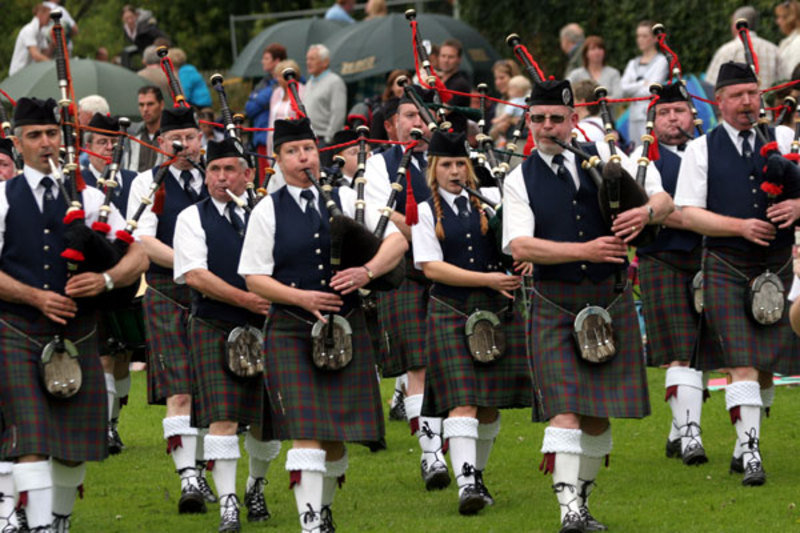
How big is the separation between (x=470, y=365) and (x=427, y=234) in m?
0.62

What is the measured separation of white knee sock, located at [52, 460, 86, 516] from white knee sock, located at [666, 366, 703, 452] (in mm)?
3121

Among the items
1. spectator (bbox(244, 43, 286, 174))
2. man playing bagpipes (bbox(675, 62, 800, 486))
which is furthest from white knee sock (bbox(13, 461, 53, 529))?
spectator (bbox(244, 43, 286, 174))

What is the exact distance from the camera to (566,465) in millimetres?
6531

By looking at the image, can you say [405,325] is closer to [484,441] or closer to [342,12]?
[484,441]

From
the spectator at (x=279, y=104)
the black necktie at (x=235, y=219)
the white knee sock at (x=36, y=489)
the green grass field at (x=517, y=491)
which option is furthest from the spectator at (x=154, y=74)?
the white knee sock at (x=36, y=489)

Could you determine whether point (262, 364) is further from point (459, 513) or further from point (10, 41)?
point (10, 41)

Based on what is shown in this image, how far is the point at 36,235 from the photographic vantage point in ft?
21.2

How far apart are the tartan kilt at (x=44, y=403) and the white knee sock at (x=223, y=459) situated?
0.72 metres

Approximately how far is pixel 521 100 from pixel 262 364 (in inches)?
234

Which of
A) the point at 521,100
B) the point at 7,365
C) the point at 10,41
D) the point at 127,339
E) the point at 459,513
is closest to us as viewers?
the point at 7,365

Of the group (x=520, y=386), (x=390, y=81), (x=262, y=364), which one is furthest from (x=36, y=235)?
(x=390, y=81)

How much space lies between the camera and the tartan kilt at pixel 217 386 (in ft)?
24.0

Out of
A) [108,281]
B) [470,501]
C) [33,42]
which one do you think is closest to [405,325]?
[470,501]

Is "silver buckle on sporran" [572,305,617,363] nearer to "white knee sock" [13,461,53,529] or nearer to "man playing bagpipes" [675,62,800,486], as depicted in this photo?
"man playing bagpipes" [675,62,800,486]
